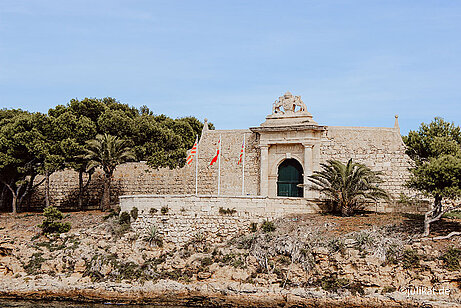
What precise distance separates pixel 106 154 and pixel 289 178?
34.8 feet

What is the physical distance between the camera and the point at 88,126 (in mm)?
29750

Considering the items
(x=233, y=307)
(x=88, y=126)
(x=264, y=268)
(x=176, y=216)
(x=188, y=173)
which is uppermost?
(x=88, y=126)

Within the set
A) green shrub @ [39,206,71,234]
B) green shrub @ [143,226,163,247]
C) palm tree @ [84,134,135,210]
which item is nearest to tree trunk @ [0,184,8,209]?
palm tree @ [84,134,135,210]

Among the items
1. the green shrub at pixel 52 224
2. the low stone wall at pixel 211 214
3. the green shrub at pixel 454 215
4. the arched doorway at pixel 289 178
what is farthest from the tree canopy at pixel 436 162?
the green shrub at pixel 52 224

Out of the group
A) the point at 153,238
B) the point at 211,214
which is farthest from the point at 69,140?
the point at 211,214

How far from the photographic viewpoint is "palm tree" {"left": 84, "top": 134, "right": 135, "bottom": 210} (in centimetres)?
2809

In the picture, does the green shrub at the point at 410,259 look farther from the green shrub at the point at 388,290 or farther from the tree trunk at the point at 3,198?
the tree trunk at the point at 3,198

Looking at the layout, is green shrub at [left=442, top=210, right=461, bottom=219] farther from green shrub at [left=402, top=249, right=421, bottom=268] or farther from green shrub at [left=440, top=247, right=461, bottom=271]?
green shrub at [left=402, top=249, right=421, bottom=268]

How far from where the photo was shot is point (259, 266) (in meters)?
20.8

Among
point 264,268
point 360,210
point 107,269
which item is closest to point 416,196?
point 360,210

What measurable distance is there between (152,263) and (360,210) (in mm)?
10556

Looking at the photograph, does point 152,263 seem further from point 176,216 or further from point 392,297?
point 392,297

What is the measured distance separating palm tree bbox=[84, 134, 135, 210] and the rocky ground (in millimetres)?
4323

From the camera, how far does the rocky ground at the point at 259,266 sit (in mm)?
18719
